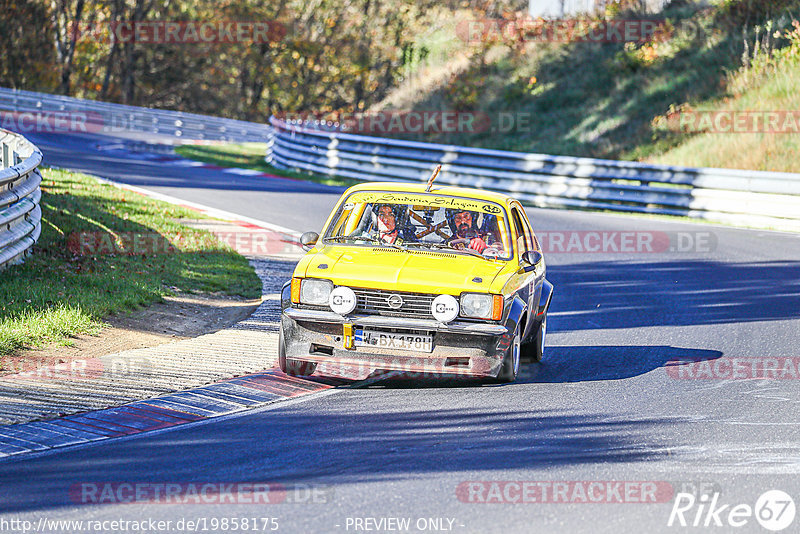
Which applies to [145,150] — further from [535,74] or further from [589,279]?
[589,279]

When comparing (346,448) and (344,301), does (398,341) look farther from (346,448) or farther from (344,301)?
(346,448)

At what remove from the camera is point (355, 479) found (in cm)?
615

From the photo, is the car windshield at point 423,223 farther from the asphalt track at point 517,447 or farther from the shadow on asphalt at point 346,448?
the shadow on asphalt at point 346,448

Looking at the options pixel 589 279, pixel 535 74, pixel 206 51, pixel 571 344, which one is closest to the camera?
pixel 571 344

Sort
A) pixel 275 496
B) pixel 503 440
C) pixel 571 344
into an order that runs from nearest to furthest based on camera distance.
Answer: pixel 275 496, pixel 503 440, pixel 571 344

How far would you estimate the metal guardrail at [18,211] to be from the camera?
445 inches

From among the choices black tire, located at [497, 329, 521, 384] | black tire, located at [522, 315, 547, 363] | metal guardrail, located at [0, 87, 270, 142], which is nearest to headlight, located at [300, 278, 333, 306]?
black tire, located at [497, 329, 521, 384]

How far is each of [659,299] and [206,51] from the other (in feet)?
150

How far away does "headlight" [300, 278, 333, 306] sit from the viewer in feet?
27.9

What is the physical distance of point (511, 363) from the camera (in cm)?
873

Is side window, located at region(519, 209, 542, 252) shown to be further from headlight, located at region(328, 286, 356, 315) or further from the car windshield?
headlight, located at region(328, 286, 356, 315)

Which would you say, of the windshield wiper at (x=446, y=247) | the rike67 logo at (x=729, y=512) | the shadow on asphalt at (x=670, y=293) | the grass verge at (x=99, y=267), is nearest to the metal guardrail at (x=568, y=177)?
the shadow on asphalt at (x=670, y=293)

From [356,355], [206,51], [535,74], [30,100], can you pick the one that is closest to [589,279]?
[356,355]

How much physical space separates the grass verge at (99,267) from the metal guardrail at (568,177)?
929cm
